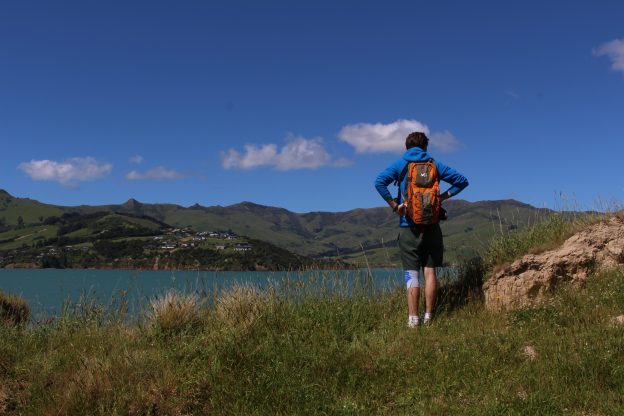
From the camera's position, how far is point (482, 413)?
427 centimetres

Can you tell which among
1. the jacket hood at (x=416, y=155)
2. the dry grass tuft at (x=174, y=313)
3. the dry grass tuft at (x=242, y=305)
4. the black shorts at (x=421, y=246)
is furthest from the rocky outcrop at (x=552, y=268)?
the dry grass tuft at (x=174, y=313)

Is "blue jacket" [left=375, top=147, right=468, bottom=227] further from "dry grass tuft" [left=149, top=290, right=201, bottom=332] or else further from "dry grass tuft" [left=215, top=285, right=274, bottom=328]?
"dry grass tuft" [left=149, top=290, right=201, bottom=332]

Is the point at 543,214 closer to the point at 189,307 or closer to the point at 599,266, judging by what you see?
the point at 599,266

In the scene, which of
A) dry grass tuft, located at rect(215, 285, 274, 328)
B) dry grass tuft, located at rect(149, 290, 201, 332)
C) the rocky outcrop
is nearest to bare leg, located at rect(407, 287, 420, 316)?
the rocky outcrop

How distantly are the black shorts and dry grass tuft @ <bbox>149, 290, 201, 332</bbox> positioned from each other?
3260 mm

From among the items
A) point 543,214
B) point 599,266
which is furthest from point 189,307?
point 543,214

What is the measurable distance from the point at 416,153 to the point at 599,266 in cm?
336

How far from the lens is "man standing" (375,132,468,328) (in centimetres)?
684

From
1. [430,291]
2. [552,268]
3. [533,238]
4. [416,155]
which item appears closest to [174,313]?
[430,291]

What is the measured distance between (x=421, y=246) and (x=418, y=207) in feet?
2.01

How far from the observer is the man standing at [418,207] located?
6840mm

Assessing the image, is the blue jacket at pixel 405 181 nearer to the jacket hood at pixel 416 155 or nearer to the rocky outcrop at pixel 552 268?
the jacket hood at pixel 416 155

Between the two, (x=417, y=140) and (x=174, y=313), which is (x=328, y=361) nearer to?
(x=174, y=313)

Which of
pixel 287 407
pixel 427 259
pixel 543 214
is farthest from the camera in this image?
pixel 543 214
